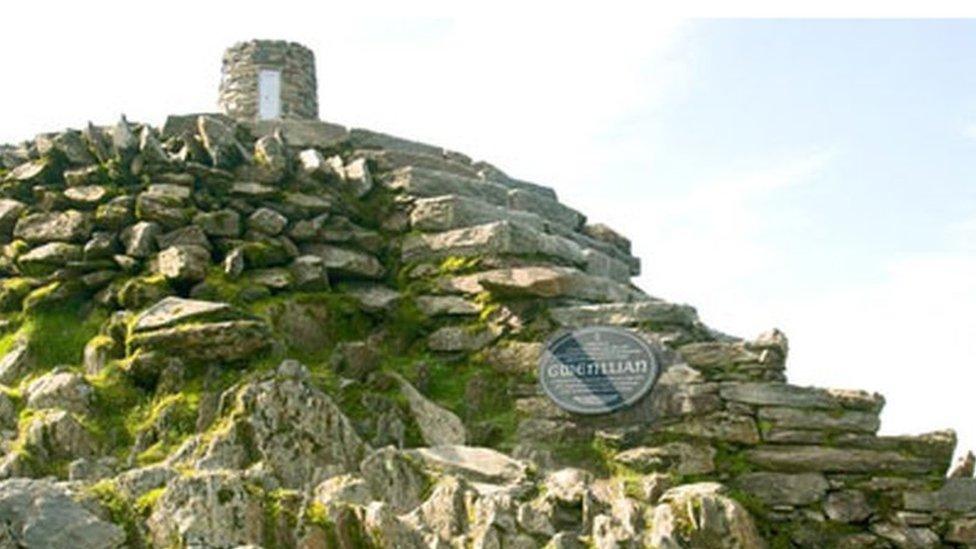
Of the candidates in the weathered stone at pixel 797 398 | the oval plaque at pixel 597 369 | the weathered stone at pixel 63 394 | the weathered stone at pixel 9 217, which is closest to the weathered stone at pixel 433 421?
the oval plaque at pixel 597 369

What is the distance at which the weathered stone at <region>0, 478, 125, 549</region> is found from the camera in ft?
28.8

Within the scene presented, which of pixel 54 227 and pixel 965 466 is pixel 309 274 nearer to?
pixel 54 227

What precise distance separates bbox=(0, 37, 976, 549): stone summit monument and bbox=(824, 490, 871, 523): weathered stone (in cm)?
2

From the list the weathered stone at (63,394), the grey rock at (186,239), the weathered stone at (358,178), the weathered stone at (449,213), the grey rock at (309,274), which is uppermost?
the weathered stone at (358,178)

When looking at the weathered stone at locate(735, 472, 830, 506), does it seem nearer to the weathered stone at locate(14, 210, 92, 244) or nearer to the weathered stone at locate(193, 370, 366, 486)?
the weathered stone at locate(193, 370, 366, 486)

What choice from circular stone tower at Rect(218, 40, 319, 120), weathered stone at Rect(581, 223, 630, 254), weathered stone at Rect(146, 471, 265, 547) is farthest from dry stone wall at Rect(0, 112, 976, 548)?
circular stone tower at Rect(218, 40, 319, 120)

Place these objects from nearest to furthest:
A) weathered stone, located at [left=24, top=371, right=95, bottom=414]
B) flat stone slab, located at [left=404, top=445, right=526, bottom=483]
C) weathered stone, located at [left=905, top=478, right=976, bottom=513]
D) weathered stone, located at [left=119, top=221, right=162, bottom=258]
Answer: flat stone slab, located at [left=404, top=445, right=526, bottom=483], weathered stone, located at [left=905, top=478, right=976, bottom=513], weathered stone, located at [left=24, top=371, right=95, bottom=414], weathered stone, located at [left=119, top=221, right=162, bottom=258]

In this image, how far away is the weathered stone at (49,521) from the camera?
877 cm

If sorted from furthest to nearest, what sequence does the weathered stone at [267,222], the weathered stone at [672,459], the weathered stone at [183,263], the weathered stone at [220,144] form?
1. the weathered stone at [220,144]
2. the weathered stone at [267,222]
3. the weathered stone at [183,263]
4. the weathered stone at [672,459]

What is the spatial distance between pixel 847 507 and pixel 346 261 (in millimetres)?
7605

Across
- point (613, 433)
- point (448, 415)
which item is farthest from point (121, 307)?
point (613, 433)

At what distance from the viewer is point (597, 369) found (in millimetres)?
14883

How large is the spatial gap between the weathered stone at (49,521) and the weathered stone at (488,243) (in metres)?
8.58

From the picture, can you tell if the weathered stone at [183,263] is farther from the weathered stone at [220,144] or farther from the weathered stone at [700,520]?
the weathered stone at [700,520]
